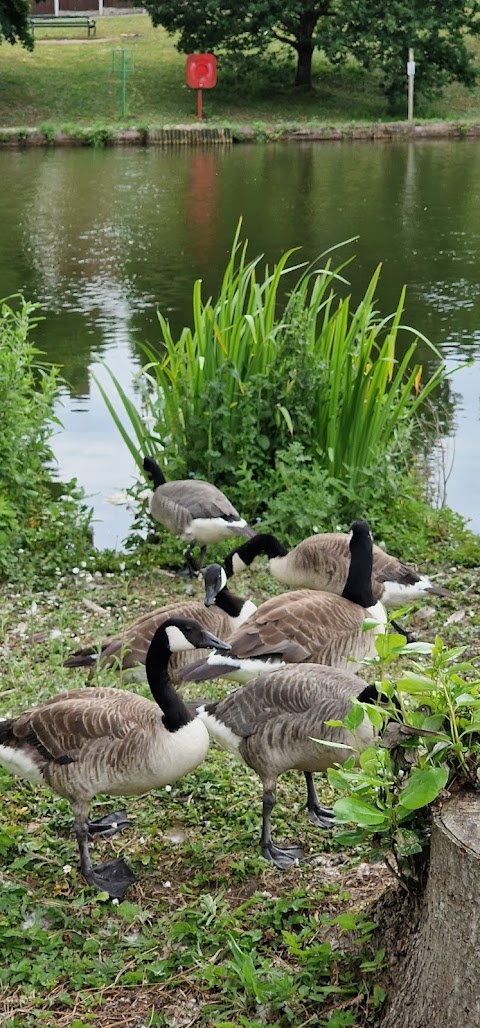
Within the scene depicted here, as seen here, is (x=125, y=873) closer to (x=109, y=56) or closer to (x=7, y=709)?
(x=7, y=709)

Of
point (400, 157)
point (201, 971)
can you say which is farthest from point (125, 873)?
point (400, 157)

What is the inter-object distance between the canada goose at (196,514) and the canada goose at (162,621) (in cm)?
134

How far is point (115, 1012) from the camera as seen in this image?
3344 mm

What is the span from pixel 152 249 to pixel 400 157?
14.9 m

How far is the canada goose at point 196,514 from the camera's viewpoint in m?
7.30

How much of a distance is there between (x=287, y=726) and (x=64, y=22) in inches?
2278

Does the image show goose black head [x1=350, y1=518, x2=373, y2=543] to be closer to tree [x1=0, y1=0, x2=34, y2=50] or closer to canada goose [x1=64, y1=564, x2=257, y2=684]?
canada goose [x1=64, y1=564, x2=257, y2=684]

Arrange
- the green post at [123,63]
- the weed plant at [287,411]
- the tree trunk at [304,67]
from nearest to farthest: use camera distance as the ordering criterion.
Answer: the weed plant at [287,411] → the green post at [123,63] → the tree trunk at [304,67]

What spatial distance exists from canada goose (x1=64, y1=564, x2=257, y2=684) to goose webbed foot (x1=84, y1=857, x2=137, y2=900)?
1.15 metres

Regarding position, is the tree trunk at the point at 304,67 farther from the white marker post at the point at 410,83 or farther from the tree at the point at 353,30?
the white marker post at the point at 410,83

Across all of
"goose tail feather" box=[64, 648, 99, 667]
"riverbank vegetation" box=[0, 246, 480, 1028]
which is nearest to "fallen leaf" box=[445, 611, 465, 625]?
"riverbank vegetation" box=[0, 246, 480, 1028]

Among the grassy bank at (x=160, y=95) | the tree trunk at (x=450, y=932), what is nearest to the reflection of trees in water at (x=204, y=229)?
the grassy bank at (x=160, y=95)

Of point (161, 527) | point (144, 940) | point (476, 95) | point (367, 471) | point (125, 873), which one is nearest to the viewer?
point (144, 940)

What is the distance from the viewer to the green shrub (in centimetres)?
750
